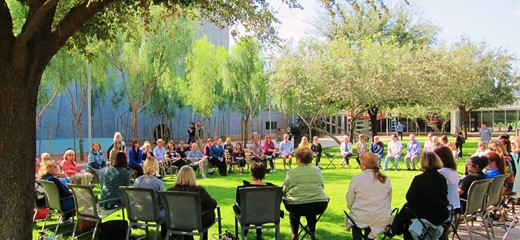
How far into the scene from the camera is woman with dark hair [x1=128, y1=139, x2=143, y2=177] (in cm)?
1214

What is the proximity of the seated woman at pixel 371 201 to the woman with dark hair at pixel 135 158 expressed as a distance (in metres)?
8.18

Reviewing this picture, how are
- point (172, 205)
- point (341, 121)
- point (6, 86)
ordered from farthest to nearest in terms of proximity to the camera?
point (341, 121) < point (172, 205) < point (6, 86)

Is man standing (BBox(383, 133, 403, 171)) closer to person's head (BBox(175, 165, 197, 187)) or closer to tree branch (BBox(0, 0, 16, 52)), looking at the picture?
person's head (BBox(175, 165, 197, 187))

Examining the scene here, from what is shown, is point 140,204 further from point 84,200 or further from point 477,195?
point 477,195

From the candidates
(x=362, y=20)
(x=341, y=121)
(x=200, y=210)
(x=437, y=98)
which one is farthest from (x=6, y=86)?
(x=341, y=121)

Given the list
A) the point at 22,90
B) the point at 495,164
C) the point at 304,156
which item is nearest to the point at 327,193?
the point at 495,164

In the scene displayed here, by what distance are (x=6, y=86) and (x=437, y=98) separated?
20723 millimetres

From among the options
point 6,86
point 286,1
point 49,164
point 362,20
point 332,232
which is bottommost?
point 332,232

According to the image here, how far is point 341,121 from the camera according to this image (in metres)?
56.5

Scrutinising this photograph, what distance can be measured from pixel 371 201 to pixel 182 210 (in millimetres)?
2154

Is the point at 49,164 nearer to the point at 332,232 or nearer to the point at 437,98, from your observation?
Result: the point at 332,232

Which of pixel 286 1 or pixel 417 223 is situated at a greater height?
pixel 286 1

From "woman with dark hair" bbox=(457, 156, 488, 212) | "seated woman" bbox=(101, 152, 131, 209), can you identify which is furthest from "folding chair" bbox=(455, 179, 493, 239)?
"seated woman" bbox=(101, 152, 131, 209)

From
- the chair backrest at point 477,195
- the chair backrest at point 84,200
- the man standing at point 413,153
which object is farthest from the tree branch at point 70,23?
the man standing at point 413,153
